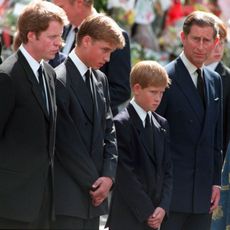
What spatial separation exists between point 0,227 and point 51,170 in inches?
18.3

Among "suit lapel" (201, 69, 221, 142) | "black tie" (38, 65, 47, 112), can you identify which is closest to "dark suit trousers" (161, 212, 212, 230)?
"suit lapel" (201, 69, 221, 142)

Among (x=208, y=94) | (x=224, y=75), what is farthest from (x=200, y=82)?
(x=224, y=75)

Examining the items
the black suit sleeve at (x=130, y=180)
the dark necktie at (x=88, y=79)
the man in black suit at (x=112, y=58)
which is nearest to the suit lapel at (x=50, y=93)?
the dark necktie at (x=88, y=79)

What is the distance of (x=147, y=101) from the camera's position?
6.39 metres

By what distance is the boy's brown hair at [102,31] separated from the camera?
6.00m

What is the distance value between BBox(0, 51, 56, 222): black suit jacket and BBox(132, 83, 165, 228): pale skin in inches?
40.8

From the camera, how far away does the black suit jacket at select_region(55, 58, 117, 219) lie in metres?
5.76

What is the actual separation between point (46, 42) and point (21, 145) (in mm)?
653

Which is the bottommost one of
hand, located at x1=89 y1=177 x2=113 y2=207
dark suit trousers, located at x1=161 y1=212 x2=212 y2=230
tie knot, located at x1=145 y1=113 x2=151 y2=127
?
dark suit trousers, located at x1=161 y1=212 x2=212 y2=230

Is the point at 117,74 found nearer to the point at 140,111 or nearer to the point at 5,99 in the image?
the point at 140,111

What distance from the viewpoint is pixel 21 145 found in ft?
17.9

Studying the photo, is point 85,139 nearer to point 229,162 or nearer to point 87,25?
point 87,25

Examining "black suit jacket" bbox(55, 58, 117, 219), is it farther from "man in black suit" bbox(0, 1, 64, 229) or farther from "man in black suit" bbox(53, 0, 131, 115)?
"man in black suit" bbox(53, 0, 131, 115)

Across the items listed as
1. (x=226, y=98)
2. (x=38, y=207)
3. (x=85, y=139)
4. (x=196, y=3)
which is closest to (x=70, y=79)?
(x=85, y=139)
